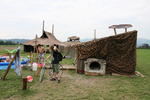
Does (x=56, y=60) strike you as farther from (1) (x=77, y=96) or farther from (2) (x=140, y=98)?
(2) (x=140, y=98)

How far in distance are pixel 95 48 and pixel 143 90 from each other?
4.36 m

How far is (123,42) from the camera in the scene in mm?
10414

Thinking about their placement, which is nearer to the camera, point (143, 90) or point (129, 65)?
point (143, 90)

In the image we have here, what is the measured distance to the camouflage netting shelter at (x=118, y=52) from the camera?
10.3 metres

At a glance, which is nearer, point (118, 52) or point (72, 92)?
point (72, 92)

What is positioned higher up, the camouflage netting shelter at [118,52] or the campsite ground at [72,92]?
the camouflage netting shelter at [118,52]

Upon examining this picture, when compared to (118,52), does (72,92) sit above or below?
below

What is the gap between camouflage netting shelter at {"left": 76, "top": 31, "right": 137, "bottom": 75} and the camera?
33.9ft

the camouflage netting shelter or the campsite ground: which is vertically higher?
the camouflage netting shelter

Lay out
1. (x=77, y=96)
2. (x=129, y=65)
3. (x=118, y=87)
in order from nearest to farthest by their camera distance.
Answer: (x=77, y=96), (x=118, y=87), (x=129, y=65)

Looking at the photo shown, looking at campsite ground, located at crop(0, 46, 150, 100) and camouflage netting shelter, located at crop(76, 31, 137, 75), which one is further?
camouflage netting shelter, located at crop(76, 31, 137, 75)

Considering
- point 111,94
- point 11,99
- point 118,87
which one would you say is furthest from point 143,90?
point 11,99

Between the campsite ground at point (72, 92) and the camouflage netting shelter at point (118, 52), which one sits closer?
the campsite ground at point (72, 92)

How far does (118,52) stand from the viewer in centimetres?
1043
